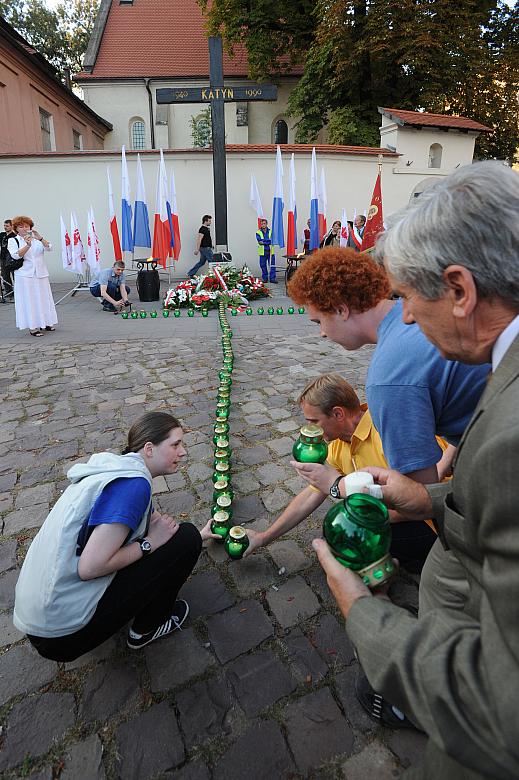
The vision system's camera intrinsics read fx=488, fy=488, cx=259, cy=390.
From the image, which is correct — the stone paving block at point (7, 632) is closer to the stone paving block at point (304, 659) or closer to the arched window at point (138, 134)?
the stone paving block at point (304, 659)

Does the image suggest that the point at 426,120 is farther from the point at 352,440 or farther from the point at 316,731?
the point at 316,731

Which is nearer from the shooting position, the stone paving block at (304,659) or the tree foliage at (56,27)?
the stone paving block at (304,659)

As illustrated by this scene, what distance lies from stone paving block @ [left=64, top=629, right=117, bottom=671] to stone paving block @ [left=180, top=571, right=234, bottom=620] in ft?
1.28

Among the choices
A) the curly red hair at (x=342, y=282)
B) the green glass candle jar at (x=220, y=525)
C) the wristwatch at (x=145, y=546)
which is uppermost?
the curly red hair at (x=342, y=282)

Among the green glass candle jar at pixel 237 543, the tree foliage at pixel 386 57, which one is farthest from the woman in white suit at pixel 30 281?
the tree foliage at pixel 386 57

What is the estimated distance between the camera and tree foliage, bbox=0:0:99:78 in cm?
3362

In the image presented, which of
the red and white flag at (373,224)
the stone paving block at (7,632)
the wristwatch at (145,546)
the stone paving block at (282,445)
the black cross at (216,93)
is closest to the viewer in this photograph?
the wristwatch at (145,546)

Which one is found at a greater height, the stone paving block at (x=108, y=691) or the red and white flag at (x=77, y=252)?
the red and white flag at (x=77, y=252)

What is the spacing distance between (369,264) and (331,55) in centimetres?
2233

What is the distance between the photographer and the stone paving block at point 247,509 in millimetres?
3270

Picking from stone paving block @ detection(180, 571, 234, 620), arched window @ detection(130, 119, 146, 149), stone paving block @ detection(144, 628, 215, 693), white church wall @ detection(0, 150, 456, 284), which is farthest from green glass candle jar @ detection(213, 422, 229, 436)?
arched window @ detection(130, 119, 146, 149)

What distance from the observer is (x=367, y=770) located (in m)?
1.71

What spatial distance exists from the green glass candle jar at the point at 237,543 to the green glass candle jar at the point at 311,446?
92 cm

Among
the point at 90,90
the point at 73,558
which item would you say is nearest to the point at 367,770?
the point at 73,558
